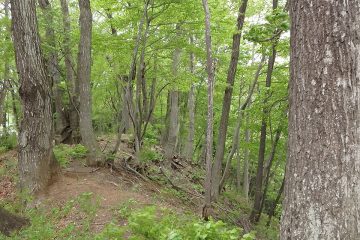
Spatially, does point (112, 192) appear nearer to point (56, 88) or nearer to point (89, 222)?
point (89, 222)

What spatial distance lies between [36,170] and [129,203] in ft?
7.38

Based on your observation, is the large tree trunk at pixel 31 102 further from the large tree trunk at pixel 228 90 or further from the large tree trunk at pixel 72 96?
the large tree trunk at pixel 228 90

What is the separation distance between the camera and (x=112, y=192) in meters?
8.66

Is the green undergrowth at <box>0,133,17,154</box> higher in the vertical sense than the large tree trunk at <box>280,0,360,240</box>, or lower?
lower

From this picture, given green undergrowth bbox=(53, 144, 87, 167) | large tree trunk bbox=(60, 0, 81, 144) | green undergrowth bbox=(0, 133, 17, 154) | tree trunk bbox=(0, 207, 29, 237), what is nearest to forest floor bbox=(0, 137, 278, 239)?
green undergrowth bbox=(53, 144, 87, 167)

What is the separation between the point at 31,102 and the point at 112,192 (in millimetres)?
2803

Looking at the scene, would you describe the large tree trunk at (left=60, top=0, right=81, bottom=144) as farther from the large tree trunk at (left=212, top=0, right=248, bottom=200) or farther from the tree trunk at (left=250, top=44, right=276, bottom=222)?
the tree trunk at (left=250, top=44, right=276, bottom=222)

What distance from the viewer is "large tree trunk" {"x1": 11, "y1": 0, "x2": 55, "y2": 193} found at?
7707 mm

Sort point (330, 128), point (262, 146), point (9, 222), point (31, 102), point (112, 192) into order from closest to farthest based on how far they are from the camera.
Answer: point (330, 128) → point (9, 222) → point (31, 102) → point (112, 192) → point (262, 146)

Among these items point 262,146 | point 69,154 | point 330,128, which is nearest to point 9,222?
point 69,154

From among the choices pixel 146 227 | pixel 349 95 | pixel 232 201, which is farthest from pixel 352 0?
pixel 232 201

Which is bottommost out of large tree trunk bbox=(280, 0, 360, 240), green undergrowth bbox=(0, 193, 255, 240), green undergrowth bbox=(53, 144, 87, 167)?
green undergrowth bbox=(0, 193, 255, 240)

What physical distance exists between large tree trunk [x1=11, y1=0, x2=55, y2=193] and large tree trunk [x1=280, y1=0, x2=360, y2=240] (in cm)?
657

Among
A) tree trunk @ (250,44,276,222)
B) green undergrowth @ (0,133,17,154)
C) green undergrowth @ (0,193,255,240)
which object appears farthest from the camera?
green undergrowth @ (0,133,17,154)
